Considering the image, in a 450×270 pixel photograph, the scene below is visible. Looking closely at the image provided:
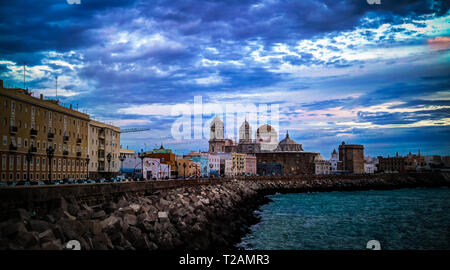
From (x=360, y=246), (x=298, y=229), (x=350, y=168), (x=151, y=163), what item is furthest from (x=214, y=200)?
(x=350, y=168)

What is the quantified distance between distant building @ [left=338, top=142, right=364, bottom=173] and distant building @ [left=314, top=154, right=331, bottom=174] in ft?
22.6

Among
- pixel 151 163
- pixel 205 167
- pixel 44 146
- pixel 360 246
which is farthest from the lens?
pixel 205 167

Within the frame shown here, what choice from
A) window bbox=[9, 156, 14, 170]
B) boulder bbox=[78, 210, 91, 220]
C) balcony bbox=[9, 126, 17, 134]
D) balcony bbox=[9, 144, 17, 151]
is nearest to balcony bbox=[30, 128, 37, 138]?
balcony bbox=[9, 126, 17, 134]

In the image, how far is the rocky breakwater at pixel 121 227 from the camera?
11539 millimetres

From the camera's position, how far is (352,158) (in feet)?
557

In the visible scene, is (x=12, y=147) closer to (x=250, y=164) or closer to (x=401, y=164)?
(x=250, y=164)

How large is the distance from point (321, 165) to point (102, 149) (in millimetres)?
Answer: 120854

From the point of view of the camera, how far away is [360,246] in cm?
2412

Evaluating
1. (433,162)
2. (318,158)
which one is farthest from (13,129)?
(433,162)

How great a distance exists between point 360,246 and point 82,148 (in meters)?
39.0

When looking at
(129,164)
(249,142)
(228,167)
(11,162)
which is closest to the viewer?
(11,162)
